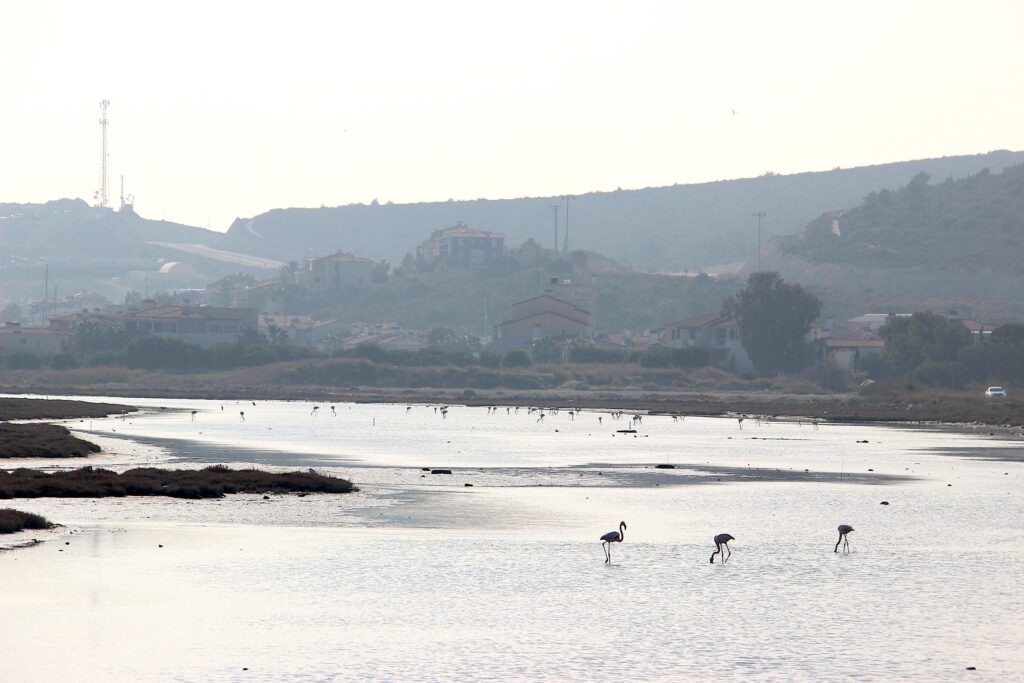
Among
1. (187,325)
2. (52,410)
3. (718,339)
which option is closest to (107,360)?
(187,325)

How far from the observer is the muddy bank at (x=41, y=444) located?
60969mm

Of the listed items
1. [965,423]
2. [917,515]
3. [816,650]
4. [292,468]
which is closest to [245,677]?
[816,650]

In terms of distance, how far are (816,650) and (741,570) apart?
8.56 metres

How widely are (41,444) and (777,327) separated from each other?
10808 cm

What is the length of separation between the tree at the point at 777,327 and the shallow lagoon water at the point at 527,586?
105 metres

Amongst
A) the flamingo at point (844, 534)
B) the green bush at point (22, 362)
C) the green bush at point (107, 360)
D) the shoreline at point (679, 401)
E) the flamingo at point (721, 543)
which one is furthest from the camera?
the green bush at point (22, 362)

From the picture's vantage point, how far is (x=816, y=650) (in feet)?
82.1

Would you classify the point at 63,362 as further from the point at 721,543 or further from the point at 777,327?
the point at 721,543

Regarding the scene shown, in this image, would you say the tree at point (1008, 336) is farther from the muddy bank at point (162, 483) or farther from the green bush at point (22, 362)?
the green bush at point (22, 362)

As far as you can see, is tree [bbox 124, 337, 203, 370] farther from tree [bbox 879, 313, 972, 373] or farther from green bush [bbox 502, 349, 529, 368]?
tree [bbox 879, 313, 972, 373]

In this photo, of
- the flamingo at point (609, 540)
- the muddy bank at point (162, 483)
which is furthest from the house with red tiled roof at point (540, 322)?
the flamingo at point (609, 540)

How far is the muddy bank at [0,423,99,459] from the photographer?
61.0 metres

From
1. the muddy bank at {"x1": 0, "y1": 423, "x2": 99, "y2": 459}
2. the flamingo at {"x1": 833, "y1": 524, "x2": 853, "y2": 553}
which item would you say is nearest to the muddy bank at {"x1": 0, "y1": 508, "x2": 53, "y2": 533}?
the flamingo at {"x1": 833, "y1": 524, "x2": 853, "y2": 553}

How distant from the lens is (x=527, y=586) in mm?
31188
